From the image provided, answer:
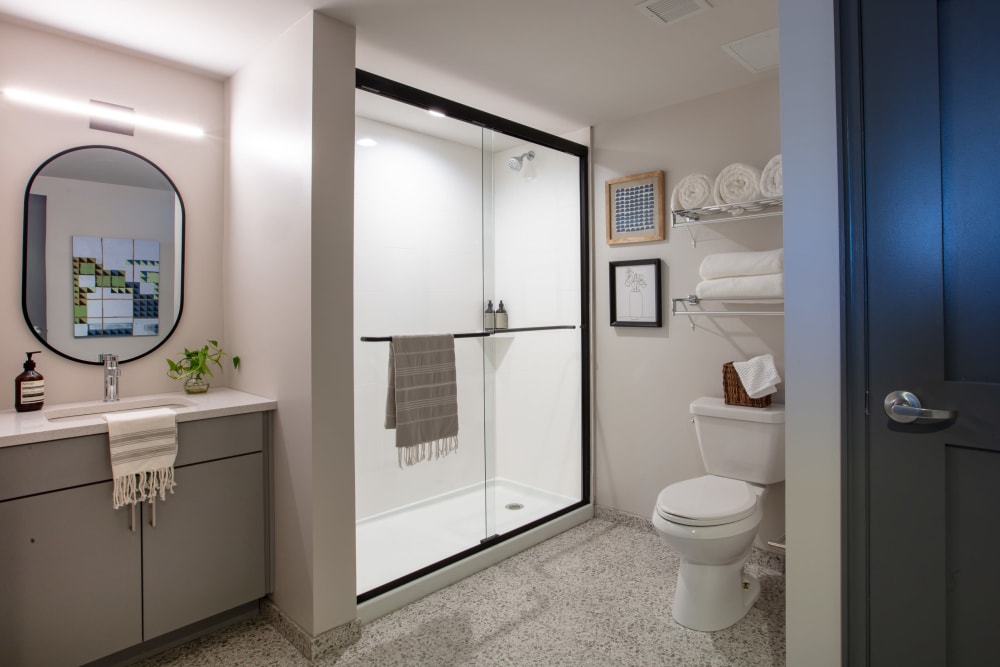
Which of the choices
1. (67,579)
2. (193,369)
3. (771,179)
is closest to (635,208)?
(771,179)

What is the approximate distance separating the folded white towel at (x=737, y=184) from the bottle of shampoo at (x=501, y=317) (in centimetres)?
118

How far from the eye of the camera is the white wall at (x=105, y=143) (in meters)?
2.10

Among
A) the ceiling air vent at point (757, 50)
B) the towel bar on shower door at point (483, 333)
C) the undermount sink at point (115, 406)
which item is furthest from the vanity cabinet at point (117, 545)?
the ceiling air vent at point (757, 50)

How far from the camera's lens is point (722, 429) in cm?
257

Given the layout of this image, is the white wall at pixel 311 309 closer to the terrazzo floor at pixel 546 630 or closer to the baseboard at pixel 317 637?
the baseboard at pixel 317 637

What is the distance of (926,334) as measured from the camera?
129 cm

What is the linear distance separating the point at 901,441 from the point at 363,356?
1.90m

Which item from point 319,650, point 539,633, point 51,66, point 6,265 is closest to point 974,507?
point 539,633

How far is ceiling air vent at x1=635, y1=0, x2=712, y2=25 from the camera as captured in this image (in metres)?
2.00

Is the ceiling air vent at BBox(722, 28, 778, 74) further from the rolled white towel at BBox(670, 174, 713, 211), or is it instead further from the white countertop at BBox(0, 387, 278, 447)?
the white countertop at BBox(0, 387, 278, 447)

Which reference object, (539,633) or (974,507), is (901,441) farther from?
(539,633)

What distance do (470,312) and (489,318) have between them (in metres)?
0.14

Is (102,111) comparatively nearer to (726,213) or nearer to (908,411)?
(726,213)

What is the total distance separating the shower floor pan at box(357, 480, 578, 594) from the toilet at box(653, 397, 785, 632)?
0.96m
